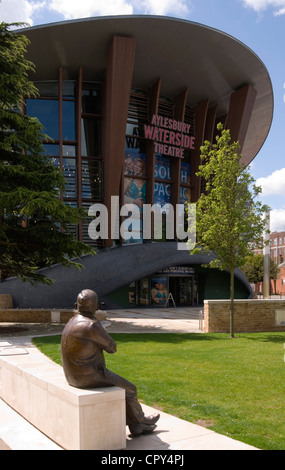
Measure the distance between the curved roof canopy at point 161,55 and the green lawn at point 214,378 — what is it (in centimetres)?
2131

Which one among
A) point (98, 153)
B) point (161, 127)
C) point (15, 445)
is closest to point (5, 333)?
point (15, 445)

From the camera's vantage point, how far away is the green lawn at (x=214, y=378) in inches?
243

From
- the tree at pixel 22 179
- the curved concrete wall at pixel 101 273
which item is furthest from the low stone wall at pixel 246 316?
the curved concrete wall at pixel 101 273

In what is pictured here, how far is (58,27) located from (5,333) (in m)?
20.4

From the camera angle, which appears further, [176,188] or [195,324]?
[176,188]

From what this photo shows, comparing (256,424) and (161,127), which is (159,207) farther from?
(256,424)

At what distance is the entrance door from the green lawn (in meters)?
19.9

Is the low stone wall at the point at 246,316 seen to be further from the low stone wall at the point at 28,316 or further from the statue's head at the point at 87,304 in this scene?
the statue's head at the point at 87,304

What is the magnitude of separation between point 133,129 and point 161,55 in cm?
603

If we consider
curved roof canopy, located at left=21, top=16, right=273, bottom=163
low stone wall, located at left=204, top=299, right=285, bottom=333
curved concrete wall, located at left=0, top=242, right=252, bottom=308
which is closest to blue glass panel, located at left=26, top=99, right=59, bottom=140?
curved roof canopy, located at left=21, top=16, right=273, bottom=163

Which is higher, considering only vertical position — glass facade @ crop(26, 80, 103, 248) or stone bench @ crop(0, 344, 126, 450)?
glass facade @ crop(26, 80, 103, 248)

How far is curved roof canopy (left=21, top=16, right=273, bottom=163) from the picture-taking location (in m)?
27.4

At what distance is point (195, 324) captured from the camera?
20734 millimetres

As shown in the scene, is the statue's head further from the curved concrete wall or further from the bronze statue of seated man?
the curved concrete wall
